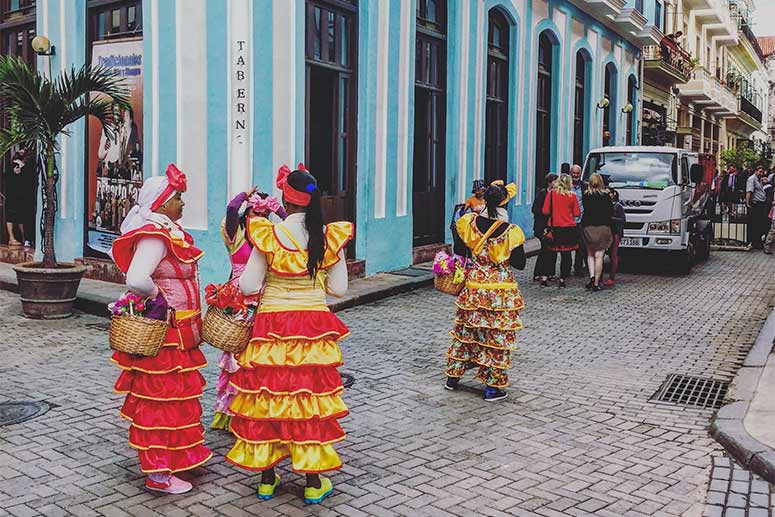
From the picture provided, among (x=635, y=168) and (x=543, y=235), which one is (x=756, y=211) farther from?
(x=543, y=235)

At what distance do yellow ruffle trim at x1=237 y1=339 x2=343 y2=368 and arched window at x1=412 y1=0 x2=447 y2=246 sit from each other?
9879mm

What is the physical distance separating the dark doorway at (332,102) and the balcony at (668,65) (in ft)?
55.5

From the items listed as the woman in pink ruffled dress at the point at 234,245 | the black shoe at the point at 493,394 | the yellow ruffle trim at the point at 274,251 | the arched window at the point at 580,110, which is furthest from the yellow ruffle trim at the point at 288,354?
the arched window at the point at 580,110

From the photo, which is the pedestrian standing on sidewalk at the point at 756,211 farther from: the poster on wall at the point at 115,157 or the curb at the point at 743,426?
the poster on wall at the point at 115,157

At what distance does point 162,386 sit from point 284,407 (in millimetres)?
747

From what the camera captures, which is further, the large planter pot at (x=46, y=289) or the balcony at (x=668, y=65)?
the balcony at (x=668, y=65)

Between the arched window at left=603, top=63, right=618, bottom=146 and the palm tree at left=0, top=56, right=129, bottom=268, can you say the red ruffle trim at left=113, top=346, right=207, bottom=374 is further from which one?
the arched window at left=603, top=63, right=618, bottom=146

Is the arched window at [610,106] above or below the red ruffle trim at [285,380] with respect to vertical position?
above

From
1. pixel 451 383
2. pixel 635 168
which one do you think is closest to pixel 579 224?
pixel 635 168

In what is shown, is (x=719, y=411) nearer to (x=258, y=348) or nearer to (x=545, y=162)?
(x=258, y=348)

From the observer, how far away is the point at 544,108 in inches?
791

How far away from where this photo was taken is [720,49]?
40.6 m

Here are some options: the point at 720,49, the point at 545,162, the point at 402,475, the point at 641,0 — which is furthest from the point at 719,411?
the point at 720,49

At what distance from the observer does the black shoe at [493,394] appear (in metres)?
6.86
